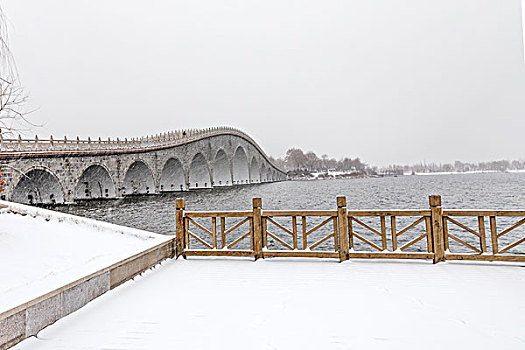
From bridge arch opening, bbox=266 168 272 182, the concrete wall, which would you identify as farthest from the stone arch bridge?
bridge arch opening, bbox=266 168 272 182

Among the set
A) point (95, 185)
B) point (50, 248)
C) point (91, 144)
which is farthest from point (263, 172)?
point (50, 248)

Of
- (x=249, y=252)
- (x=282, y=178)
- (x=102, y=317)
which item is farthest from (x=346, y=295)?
(x=282, y=178)

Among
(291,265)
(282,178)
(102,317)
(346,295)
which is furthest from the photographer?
(282,178)

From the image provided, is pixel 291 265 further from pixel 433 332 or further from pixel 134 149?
pixel 134 149

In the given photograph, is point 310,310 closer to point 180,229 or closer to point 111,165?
point 180,229

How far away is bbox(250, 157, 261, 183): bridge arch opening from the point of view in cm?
9388

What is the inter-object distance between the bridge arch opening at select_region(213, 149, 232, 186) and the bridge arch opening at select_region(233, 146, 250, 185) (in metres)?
6.38

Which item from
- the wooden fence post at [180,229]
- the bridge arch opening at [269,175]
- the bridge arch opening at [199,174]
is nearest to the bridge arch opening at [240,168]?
the bridge arch opening at [199,174]

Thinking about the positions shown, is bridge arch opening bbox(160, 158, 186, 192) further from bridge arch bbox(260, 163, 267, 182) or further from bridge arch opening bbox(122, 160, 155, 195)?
bridge arch bbox(260, 163, 267, 182)

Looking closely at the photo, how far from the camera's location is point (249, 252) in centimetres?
763

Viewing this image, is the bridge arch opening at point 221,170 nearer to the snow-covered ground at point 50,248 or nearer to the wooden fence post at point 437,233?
the snow-covered ground at point 50,248

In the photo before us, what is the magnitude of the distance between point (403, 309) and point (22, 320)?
4.66 m

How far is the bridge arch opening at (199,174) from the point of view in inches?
2521

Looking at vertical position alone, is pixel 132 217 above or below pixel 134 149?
below
